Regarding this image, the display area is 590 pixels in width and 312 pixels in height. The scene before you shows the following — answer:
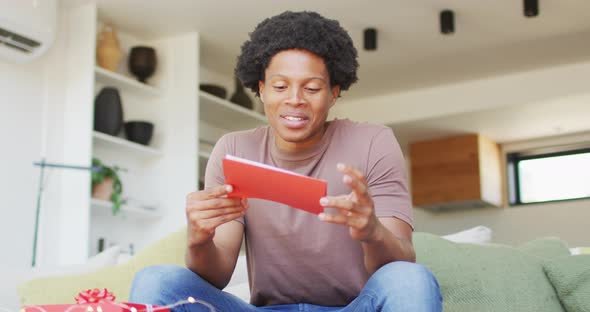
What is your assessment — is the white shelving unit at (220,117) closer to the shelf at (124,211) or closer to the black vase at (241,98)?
the black vase at (241,98)

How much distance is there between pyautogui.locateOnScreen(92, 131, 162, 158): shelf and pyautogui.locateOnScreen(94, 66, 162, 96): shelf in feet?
1.16

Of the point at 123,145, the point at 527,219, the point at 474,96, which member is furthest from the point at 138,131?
the point at 527,219

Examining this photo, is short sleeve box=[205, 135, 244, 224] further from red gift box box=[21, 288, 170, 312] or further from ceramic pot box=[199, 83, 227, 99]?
ceramic pot box=[199, 83, 227, 99]

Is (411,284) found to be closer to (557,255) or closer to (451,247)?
(451,247)

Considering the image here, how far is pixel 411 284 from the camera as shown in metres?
1.35

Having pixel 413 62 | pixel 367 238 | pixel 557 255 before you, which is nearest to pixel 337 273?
pixel 367 238

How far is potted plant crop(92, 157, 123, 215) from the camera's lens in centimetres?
466

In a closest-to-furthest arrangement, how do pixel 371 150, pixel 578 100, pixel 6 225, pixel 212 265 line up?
pixel 212 265, pixel 371 150, pixel 6 225, pixel 578 100

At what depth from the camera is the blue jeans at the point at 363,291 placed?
1349 mm

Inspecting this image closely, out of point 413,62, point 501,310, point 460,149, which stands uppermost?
point 413,62

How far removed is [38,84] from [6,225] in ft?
2.82

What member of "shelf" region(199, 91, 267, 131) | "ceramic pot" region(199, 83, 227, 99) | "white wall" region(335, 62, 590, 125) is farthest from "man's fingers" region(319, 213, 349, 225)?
"white wall" region(335, 62, 590, 125)


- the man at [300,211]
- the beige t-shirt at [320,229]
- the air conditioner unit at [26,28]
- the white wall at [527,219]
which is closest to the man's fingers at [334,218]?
the man at [300,211]

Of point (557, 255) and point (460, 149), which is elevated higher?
point (460, 149)
